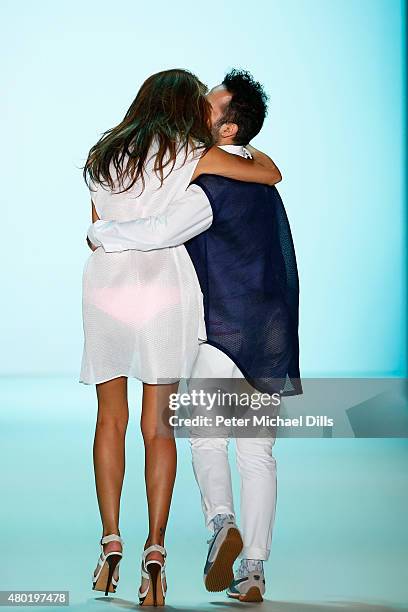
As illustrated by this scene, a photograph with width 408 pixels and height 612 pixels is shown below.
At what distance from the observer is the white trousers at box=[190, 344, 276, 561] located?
8.08ft

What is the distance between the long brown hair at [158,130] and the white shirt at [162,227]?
0.07 meters

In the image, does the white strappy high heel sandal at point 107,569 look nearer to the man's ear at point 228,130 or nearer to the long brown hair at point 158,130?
the long brown hair at point 158,130

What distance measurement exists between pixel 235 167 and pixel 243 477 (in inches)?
23.9

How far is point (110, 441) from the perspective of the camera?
8.21 ft

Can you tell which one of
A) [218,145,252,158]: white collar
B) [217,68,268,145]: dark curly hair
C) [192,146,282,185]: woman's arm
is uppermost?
[217,68,268,145]: dark curly hair

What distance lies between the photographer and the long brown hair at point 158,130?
7.99 feet

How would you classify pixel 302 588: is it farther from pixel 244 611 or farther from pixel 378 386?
pixel 378 386

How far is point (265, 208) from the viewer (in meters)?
2.57

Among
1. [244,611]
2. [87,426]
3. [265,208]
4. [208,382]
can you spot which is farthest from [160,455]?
[87,426]

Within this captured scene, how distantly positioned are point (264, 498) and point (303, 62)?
720cm

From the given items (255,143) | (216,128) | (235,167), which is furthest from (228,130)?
(255,143)

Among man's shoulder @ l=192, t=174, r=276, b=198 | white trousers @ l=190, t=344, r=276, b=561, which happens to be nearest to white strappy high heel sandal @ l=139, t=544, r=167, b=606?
white trousers @ l=190, t=344, r=276, b=561

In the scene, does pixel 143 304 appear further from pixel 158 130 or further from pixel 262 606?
pixel 262 606

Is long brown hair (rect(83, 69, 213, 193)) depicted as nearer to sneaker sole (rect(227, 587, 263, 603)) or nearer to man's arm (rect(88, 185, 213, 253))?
man's arm (rect(88, 185, 213, 253))
